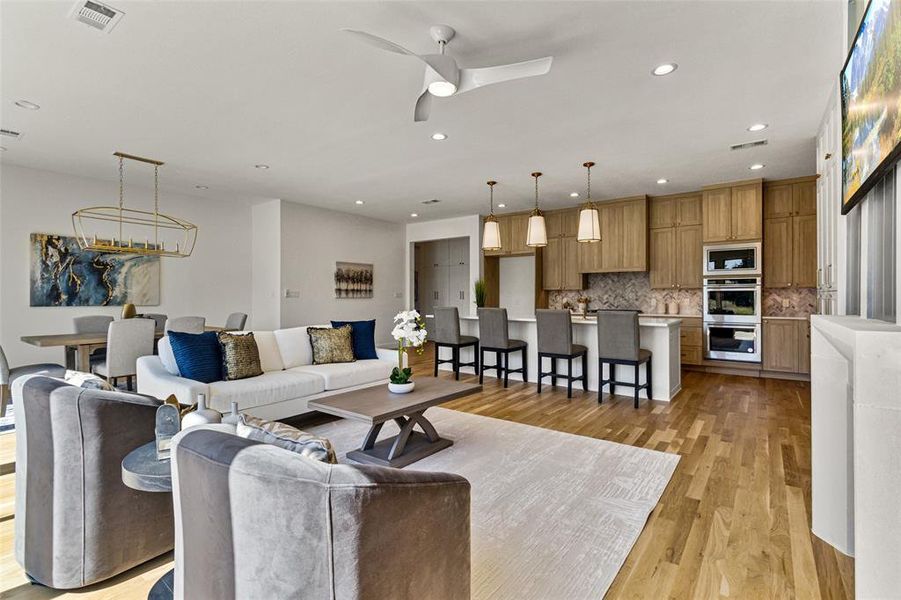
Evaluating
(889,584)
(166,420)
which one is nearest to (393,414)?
(166,420)

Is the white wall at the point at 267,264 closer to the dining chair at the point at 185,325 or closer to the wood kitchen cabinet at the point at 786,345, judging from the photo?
the dining chair at the point at 185,325

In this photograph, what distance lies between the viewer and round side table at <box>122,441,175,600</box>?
1.52 meters

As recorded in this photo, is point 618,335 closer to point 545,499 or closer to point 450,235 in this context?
point 545,499

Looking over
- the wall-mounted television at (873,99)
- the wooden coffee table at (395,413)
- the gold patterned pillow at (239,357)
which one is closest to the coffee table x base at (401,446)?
the wooden coffee table at (395,413)

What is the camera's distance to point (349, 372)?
408 cm

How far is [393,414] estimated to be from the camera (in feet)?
9.01

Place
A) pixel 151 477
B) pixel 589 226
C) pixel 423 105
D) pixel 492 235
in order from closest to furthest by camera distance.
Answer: pixel 151 477 → pixel 423 105 → pixel 589 226 → pixel 492 235

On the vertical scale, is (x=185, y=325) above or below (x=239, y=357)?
above

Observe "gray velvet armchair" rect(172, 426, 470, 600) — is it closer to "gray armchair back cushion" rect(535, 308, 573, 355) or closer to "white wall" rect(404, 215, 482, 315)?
"gray armchair back cushion" rect(535, 308, 573, 355)

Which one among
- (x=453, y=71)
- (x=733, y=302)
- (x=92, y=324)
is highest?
(x=453, y=71)

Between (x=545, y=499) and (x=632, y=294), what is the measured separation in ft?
18.3

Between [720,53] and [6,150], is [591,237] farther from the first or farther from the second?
[6,150]

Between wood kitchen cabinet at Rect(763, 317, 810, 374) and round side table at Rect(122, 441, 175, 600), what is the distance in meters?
6.90

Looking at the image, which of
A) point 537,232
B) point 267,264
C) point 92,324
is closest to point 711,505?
point 537,232
